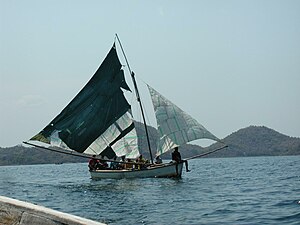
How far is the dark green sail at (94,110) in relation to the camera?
129ft

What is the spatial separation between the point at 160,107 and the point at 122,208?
20.8 meters

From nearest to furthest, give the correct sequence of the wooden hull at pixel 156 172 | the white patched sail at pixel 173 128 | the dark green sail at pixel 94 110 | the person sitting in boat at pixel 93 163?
the wooden hull at pixel 156 172 → the dark green sail at pixel 94 110 → the white patched sail at pixel 173 128 → the person sitting in boat at pixel 93 163

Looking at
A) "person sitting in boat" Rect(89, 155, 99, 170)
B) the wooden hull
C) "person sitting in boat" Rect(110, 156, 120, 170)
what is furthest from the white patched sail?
"person sitting in boat" Rect(89, 155, 99, 170)

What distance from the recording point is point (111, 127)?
41656mm

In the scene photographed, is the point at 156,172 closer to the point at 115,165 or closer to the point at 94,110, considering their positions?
the point at 115,165

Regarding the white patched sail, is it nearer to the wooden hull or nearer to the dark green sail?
the wooden hull

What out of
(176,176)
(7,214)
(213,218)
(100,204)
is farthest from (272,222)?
(176,176)

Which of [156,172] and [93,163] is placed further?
[93,163]

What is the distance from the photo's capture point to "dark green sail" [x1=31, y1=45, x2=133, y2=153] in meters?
39.3

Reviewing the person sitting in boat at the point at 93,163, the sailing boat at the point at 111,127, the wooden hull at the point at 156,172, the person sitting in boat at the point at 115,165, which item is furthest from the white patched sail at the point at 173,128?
the person sitting in boat at the point at 93,163

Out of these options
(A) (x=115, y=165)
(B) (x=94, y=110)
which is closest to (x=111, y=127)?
(B) (x=94, y=110)

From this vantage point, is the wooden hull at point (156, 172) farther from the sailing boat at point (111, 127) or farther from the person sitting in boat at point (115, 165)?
the person sitting in boat at point (115, 165)

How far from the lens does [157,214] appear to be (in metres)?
17.5

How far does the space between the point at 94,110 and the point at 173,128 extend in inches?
232
